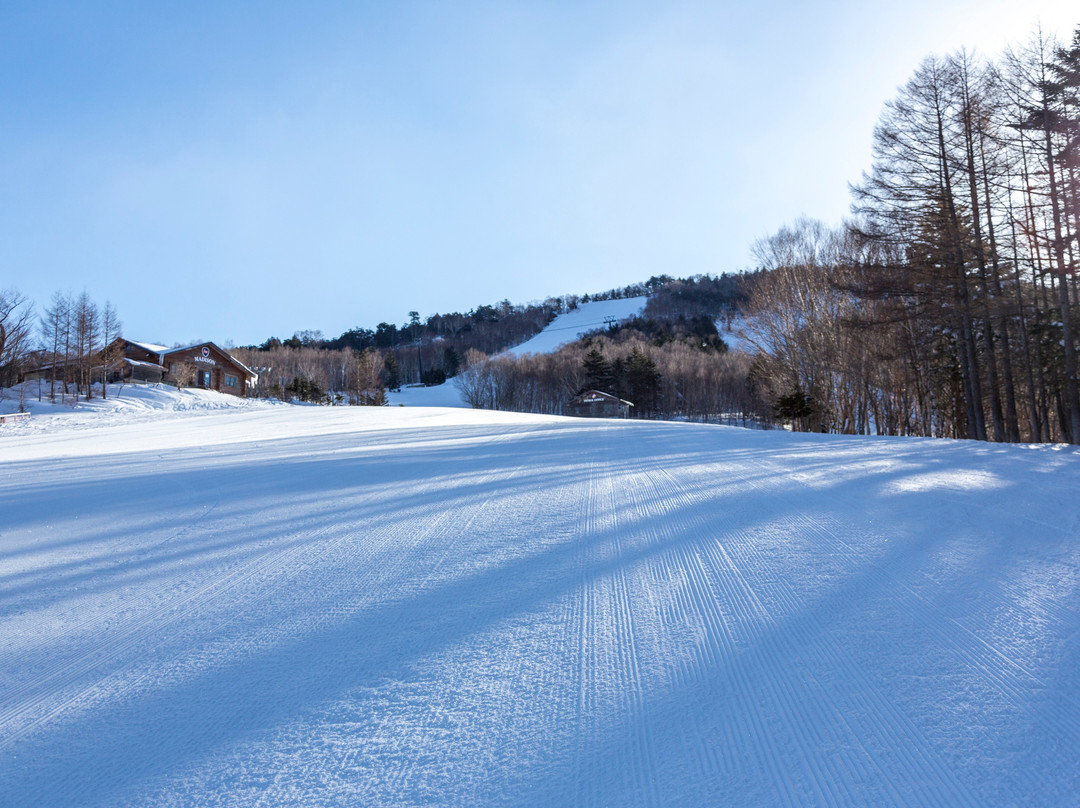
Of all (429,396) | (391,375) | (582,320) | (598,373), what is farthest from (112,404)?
(582,320)

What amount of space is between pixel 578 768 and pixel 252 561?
3234 millimetres

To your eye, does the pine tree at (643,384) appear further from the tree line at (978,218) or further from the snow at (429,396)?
the tree line at (978,218)

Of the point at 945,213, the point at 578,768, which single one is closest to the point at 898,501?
the point at 578,768

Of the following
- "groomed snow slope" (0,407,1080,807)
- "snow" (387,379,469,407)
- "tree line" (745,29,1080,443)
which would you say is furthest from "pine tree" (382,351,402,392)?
"groomed snow slope" (0,407,1080,807)

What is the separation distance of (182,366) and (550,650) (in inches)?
1934

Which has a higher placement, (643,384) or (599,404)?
(643,384)

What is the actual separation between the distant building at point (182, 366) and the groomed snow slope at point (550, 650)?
43.7m

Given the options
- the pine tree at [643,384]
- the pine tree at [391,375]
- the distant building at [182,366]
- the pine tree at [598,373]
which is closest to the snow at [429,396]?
the pine tree at [391,375]

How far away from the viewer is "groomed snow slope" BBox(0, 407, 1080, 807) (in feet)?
6.75

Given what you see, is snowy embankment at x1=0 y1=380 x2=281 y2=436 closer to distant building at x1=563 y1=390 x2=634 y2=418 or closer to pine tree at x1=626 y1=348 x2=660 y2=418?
distant building at x1=563 y1=390 x2=634 y2=418

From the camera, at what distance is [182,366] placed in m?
44.1

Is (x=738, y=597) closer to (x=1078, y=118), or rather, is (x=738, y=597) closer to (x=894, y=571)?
(x=894, y=571)

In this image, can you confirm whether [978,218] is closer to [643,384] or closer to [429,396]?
[643,384]

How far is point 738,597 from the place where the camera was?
3455 millimetres
